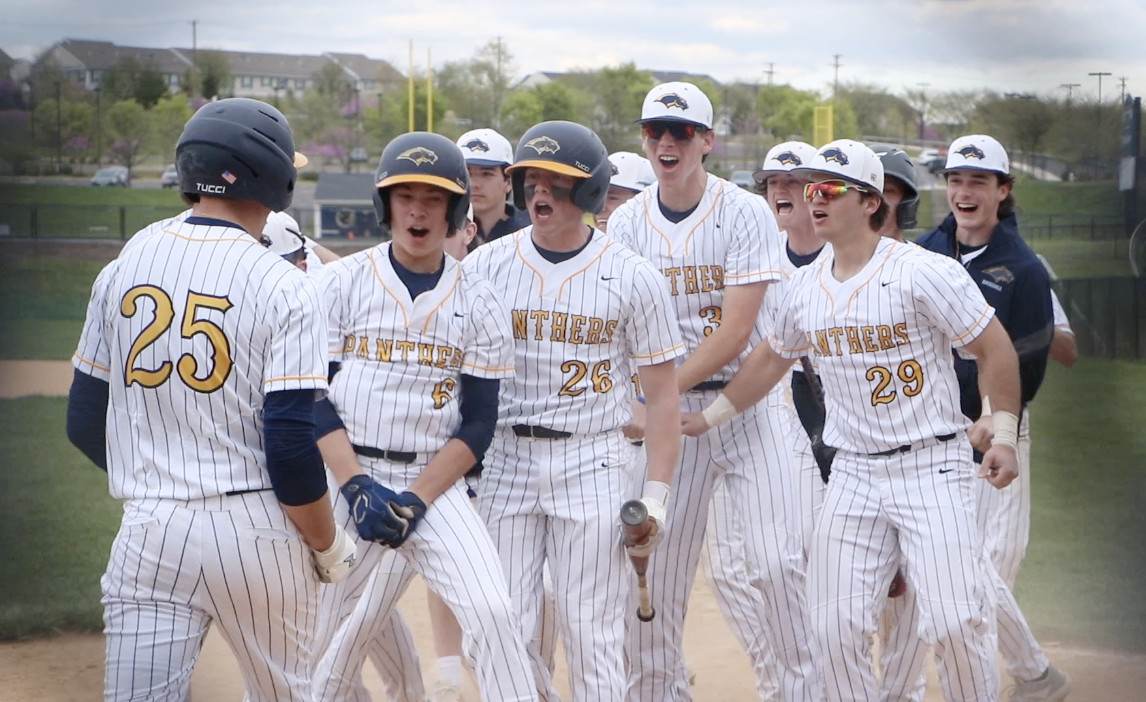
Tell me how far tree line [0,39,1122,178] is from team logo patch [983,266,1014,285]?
556 cm

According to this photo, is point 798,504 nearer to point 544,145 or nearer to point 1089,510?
point 544,145

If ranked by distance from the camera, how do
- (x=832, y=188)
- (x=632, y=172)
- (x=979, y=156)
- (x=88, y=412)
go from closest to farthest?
(x=88, y=412)
(x=832, y=188)
(x=979, y=156)
(x=632, y=172)

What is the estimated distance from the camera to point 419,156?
275cm

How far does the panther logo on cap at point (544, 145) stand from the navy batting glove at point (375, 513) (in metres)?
0.86

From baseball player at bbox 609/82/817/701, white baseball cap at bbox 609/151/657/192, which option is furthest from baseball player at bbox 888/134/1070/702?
white baseball cap at bbox 609/151/657/192

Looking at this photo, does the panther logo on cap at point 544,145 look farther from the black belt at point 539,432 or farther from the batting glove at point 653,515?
the batting glove at point 653,515

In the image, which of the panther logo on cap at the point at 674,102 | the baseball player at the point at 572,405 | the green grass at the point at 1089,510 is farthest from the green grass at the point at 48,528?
the green grass at the point at 1089,510

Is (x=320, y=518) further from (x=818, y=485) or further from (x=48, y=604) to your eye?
(x=48, y=604)

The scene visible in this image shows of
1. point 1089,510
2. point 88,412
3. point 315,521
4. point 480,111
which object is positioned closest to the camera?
point 315,521

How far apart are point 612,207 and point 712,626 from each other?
63.7 inches

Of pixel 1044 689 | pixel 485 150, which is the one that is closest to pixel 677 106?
pixel 485 150

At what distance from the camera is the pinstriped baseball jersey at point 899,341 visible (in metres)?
2.88

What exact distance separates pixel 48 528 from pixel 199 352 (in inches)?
208

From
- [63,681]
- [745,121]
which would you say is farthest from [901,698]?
[745,121]
